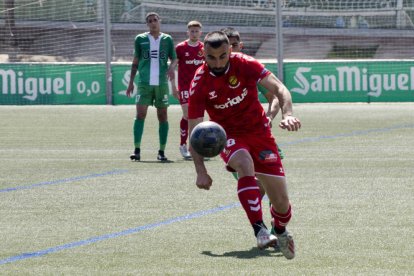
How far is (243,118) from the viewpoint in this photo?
777cm

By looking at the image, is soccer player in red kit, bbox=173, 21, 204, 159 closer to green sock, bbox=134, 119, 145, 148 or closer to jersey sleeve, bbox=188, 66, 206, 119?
green sock, bbox=134, 119, 145, 148

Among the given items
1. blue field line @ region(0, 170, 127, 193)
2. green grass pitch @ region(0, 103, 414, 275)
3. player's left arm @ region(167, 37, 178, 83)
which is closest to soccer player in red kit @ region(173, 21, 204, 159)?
player's left arm @ region(167, 37, 178, 83)

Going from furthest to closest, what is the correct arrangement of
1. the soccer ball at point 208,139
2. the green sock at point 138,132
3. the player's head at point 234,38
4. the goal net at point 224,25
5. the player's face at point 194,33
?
1. the goal net at point 224,25
2. the player's face at point 194,33
3. the green sock at point 138,132
4. the player's head at point 234,38
5. the soccer ball at point 208,139

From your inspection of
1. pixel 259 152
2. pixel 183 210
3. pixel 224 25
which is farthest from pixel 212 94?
pixel 224 25

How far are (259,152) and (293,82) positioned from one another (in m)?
20.8

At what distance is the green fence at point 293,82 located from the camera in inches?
1105

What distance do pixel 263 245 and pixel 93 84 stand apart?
21546 millimetres

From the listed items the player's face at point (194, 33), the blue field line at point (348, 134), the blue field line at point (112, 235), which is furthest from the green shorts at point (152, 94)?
the blue field line at point (112, 235)

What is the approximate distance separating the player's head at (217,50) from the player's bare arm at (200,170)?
1.43 ft

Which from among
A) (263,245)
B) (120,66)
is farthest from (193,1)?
(263,245)

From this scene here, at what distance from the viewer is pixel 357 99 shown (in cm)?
2806

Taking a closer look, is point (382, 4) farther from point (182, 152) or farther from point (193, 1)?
point (182, 152)

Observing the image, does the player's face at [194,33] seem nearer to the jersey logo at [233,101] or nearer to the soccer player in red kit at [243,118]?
the soccer player in red kit at [243,118]

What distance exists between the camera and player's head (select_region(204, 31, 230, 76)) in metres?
7.42
